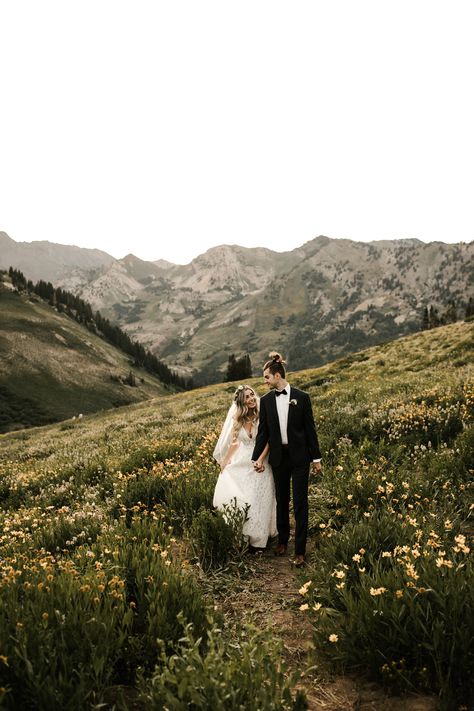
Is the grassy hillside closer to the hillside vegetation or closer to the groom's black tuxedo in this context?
the hillside vegetation

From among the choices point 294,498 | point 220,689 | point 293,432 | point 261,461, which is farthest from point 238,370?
point 220,689

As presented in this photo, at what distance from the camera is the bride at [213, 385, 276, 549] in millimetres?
6598

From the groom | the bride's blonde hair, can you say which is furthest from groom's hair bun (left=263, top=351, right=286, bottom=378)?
the bride's blonde hair

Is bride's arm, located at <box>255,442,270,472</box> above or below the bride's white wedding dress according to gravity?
above

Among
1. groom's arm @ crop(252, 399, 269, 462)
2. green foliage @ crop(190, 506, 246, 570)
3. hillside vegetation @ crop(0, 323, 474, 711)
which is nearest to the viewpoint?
hillside vegetation @ crop(0, 323, 474, 711)

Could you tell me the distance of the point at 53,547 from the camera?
20.7ft

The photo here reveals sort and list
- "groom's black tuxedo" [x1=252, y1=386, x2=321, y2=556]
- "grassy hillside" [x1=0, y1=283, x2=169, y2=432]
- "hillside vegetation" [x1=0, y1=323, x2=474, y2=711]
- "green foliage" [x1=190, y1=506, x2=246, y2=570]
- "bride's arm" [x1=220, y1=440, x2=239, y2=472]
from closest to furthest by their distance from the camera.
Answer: "hillside vegetation" [x1=0, y1=323, x2=474, y2=711]
"green foliage" [x1=190, y1=506, x2=246, y2=570]
"groom's black tuxedo" [x1=252, y1=386, x2=321, y2=556]
"bride's arm" [x1=220, y1=440, x2=239, y2=472]
"grassy hillside" [x1=0, y1=283, x2=169, y2=432]

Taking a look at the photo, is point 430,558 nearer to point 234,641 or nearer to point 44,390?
point 234,641

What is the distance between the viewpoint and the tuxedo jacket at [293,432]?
659 centimetres

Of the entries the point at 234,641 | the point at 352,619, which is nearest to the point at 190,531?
the point at 234,641

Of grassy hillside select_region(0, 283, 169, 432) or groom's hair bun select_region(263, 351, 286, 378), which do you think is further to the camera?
grassy hillside select_region(0, 283, 169, 432)

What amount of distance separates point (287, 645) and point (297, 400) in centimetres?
338

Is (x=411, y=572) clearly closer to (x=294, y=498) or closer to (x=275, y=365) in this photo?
(x=294, y=498)

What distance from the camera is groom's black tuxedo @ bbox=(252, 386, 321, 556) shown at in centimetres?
653
